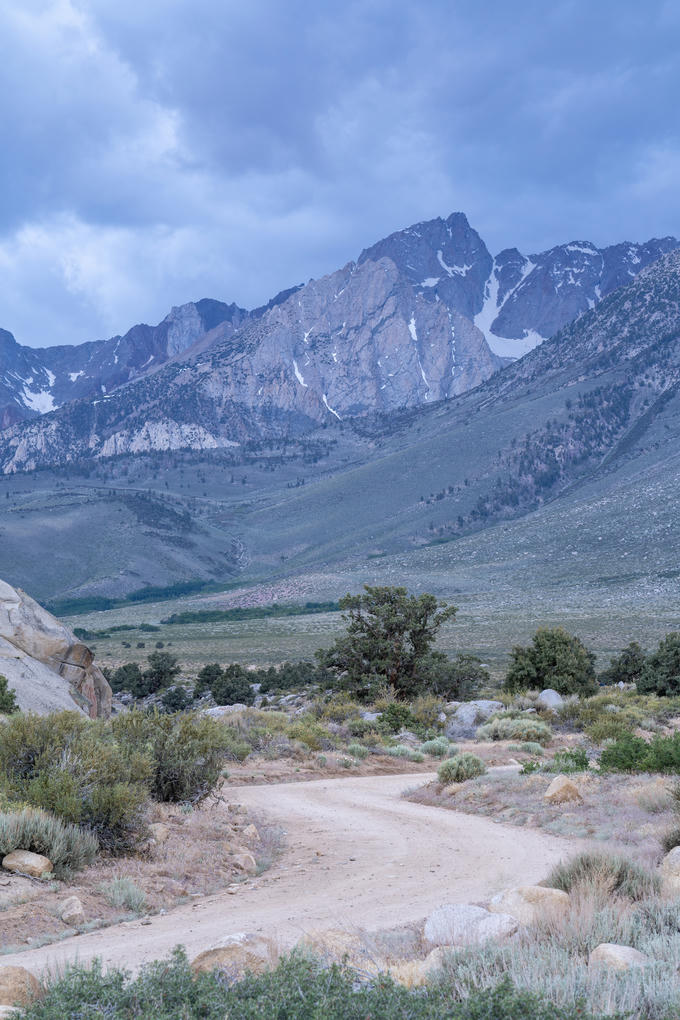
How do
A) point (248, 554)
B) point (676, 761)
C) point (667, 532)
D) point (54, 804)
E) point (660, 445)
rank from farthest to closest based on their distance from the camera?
1. point (248, 554)
2. point (660, 445)
3. point (667, 532)
4. point (676, 761)
5. point (54, 804)

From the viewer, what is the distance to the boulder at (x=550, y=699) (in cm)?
2527

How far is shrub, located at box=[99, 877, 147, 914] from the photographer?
7.41 m

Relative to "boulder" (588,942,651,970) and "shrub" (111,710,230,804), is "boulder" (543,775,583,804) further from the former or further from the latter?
"boulder" (588,942,651,970)

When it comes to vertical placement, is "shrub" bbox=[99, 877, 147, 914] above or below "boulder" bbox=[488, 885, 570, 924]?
below

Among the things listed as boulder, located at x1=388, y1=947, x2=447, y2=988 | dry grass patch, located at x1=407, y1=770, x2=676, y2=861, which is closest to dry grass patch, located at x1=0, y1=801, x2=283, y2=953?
boulder, located at x1=388, y1=947, x2=447, y2=988

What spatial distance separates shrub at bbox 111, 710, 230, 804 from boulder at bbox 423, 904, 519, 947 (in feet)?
19.9

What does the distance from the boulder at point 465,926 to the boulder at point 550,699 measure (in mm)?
19664

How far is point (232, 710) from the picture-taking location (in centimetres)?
2470

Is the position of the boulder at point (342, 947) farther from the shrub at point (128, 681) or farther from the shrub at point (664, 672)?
the shrub at point (128, 681)

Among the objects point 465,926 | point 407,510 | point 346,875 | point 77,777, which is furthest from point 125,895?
point 407,510

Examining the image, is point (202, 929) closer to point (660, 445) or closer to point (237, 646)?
point (237, 646)

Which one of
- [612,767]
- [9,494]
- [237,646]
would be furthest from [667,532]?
[9,494]

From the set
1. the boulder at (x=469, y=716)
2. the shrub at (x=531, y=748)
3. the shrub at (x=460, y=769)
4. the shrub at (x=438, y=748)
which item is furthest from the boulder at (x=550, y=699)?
the shrub at (x=460, y=769)

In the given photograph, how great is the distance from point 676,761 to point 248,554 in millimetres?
171380
